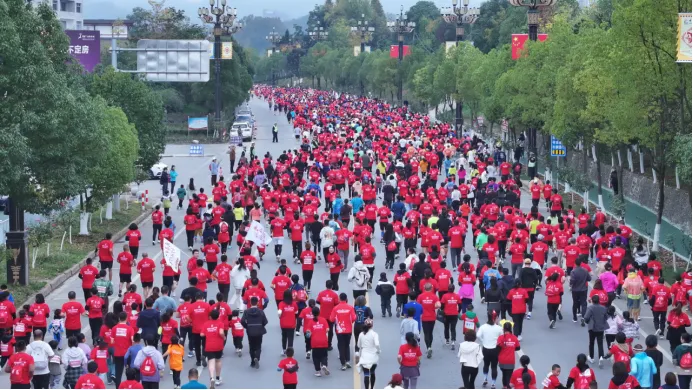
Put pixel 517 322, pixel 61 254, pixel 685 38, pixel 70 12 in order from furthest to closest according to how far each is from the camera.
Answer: pixel 70 12 < pixel 61 254 < pixel 685 38 < pixel 517 322

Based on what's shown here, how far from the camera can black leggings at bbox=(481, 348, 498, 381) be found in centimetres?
1669

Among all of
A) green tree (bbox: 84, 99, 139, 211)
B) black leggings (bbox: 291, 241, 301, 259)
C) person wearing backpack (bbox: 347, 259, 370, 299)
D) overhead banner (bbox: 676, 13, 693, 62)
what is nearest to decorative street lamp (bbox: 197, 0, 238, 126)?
green tree (bbox: 84, 99, 139, 211)

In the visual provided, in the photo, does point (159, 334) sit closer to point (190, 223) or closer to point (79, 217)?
point (190, 223)

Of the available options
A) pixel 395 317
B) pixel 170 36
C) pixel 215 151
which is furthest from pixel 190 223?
pixel 170 36

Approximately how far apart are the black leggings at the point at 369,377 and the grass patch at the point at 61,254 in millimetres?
9977

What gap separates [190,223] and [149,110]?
11401 mm

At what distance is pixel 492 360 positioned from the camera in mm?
16812

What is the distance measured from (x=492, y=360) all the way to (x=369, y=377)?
181 cm

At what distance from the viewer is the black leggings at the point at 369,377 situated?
16531mm

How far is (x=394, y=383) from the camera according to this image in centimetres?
1338

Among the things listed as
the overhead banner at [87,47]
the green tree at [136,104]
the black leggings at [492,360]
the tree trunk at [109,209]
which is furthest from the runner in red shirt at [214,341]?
the overhead banner at [87,47]

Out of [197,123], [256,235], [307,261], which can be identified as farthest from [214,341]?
[197,123]

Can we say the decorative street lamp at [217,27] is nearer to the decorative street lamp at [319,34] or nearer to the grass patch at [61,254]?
the grass patch at [61,254]

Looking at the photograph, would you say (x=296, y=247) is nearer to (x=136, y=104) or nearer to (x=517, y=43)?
(x=136, y=104)
